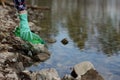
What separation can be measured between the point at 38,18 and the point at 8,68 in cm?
1640

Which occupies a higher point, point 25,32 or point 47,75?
point 25,32

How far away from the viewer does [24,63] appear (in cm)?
1252

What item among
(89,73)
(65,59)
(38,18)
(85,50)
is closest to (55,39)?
(85,50)

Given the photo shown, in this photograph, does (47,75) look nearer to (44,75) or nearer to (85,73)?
(44,75)

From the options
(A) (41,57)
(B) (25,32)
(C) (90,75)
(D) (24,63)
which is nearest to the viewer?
(C) (90,75)

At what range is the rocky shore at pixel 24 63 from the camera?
10.2 metres

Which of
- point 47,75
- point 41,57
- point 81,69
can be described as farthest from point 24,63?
point 47,75

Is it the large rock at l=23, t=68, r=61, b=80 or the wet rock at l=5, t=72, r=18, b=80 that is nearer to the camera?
the wet rock at l=5, t=72, r=18, b=80

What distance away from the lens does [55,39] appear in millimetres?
18203

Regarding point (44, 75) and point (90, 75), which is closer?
point (44, 75)

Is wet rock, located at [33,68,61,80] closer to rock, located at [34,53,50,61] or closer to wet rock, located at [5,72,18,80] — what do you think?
wet rock, located at [5,72,18,80]

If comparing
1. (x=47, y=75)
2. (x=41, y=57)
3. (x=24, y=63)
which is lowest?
(x=41, y=57)

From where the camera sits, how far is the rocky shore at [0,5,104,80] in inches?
402

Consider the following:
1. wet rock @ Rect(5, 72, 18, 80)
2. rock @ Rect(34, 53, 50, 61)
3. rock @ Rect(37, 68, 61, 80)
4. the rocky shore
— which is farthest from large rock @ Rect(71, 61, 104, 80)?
rock @ Rect(34, 53, 50, 61)
